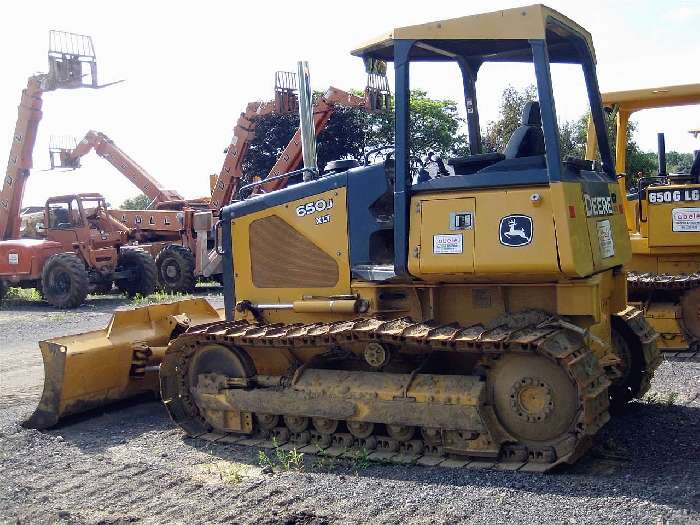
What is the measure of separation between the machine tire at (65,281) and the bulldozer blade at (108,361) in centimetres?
1023

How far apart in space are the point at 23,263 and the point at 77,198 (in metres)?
1.97

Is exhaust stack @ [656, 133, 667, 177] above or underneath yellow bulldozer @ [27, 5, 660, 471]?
above

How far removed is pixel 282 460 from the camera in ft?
19.4

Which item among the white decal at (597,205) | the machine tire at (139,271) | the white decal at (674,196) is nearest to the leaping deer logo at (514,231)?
the white decal at (597,205)

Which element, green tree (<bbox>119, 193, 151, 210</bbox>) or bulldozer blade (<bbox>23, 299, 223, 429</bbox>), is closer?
bulldozer blade (<bbox>23, 299, 223, 429</bbox>)

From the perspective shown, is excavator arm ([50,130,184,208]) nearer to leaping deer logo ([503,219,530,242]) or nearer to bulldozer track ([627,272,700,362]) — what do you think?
bulldozer track ([627,272,700,362])

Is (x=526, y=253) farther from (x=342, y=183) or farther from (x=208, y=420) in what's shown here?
(x=208, y=420)

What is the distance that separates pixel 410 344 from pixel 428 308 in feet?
1.68

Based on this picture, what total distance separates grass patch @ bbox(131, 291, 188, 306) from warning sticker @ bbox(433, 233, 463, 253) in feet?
42.7

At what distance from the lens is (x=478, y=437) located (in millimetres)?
5637

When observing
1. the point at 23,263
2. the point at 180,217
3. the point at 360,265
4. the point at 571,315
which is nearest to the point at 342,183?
the point at 360,265

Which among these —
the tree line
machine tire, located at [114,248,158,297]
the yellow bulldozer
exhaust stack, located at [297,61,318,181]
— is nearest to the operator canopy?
the yellow bulldozer

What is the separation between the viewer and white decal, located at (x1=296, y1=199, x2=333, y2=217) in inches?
259

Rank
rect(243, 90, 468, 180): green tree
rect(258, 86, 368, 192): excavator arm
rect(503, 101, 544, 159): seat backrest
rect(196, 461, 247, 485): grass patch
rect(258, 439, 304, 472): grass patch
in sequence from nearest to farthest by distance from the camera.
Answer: rect(196, 461, 247, 485): grass patch, rect(258, 439, 304, 472): grass patch, rect(503, 101, 544, 159): seat backrest, rect(243, 90, 468, 180): green tree, rect(258, 86, 368, 192): excavator arm
